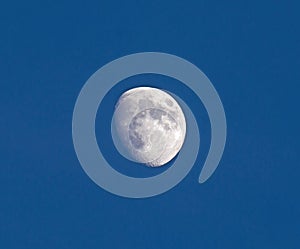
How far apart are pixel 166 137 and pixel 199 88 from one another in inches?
6.2

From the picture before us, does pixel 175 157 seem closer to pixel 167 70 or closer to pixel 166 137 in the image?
pixel 166 137

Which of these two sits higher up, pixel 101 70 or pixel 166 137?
pixel 101 70

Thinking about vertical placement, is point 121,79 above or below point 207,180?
above

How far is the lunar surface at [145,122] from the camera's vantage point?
141cm

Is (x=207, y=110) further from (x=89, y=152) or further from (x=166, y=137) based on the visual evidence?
(x=89, y=152)

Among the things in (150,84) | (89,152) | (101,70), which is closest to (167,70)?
(150,84)

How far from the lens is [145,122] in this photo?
1411 mm

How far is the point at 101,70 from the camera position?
4.61 feet

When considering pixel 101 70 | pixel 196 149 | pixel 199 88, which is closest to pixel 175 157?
pixel 196 149

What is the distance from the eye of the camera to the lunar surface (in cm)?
141

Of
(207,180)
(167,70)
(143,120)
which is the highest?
(167,70)

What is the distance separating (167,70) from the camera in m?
1.42

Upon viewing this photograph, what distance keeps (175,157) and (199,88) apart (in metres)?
0.19

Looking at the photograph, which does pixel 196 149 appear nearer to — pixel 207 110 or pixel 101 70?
pixel 207 110
